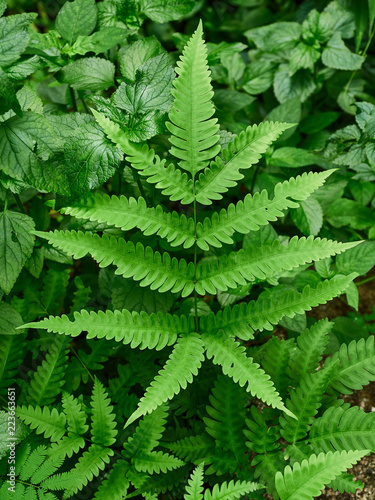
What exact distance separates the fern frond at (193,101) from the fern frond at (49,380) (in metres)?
1.03

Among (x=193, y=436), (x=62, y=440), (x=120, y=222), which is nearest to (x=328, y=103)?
(x=120, y=222)

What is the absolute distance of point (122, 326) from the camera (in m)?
1.55

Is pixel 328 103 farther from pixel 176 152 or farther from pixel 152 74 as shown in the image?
pixel 176 152

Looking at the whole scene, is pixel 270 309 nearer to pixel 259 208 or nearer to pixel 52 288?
pixel 259 208

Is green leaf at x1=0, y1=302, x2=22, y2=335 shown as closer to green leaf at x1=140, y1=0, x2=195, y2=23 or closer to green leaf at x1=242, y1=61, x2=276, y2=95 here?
green leaf at x1=140, y1=0, x2=195, y2=23

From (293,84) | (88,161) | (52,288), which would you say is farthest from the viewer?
(293,84)

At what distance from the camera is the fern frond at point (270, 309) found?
61.7 inches

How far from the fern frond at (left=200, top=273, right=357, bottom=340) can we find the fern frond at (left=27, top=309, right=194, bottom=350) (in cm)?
16

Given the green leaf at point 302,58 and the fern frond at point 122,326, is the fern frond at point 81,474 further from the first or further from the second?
the green leaf at point 302,58

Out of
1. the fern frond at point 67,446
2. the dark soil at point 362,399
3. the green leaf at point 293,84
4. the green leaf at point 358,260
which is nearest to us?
the fern frond at point 67,446

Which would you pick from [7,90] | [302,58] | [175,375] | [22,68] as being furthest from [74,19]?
[175,375]

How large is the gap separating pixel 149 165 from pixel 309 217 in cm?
108

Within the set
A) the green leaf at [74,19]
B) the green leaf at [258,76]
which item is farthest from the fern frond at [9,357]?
the green leaf at [258,76]

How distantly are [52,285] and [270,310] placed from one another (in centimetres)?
110
